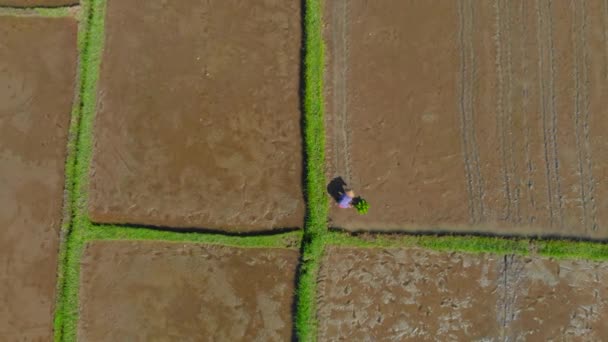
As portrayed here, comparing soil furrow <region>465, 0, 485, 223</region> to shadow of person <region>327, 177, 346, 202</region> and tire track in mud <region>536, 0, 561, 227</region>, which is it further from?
shadow of person <region>327, 177, 346, 202</region>

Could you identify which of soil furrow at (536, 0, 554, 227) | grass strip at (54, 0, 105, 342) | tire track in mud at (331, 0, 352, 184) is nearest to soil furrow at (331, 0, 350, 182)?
tire track in mud at (331, 0, 352, 184)

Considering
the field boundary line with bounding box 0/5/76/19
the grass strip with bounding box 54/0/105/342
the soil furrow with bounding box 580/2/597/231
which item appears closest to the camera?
the grass strip with bounding box 54/0/105/342

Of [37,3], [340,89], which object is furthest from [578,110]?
[37,3]

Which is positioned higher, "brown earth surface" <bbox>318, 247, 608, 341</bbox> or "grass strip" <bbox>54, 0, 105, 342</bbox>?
"grass strip" <bbox>54, 0, 105, 342</bbox>

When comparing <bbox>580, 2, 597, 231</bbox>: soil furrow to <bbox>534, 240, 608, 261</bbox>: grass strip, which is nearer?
<bbox>534, 240, 608, 261</bbox>: grass strip

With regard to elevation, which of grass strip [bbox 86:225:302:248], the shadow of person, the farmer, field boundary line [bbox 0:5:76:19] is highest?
field boundary line [bbox 0:5:76:19]

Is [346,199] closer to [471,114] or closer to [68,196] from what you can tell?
[471,114]

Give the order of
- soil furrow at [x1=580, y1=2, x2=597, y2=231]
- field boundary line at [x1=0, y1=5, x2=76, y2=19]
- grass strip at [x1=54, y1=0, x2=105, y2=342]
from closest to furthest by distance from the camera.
→ grass strip at [x1=54, y1=0, x2=105, y2=342], soil furrow at [x1=580, y1=2, x2=597, y2=231], field boundary line at [x1=0, y1=5, x2=76, y2=19]
